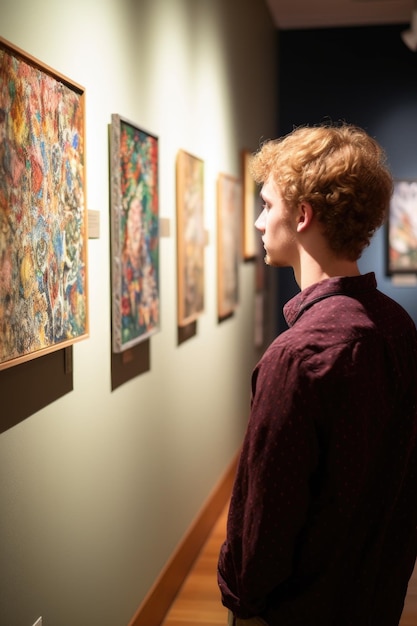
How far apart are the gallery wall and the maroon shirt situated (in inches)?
34.2

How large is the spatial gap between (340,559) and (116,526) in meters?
1.85

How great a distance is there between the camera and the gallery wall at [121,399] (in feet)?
8.46

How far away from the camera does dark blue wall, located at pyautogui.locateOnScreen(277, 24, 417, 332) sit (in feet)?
28.2

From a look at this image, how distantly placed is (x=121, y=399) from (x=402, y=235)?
18.9 ft

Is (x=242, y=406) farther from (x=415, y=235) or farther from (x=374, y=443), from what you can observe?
(x=374, y=443)

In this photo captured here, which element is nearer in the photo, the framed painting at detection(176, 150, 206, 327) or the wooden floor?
the wooden floor

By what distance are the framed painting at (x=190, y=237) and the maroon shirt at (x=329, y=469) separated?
8.82ft

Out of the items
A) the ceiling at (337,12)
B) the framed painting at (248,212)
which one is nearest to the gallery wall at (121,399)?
the framed painting at (248,212)

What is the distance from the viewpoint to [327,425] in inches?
68.1

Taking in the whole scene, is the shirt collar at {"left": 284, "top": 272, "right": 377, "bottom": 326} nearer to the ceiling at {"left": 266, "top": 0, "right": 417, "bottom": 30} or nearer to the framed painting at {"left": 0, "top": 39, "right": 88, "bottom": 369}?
the framed painting at {"left": 0, "top": 39, "right": 88, "bottom": 369}

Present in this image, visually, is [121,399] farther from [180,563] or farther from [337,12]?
[337,12]

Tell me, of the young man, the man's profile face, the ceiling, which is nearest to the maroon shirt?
the young man

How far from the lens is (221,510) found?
242 inches

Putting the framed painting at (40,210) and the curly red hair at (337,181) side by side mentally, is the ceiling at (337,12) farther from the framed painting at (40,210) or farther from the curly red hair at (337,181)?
the curly red hair at (337,181)
